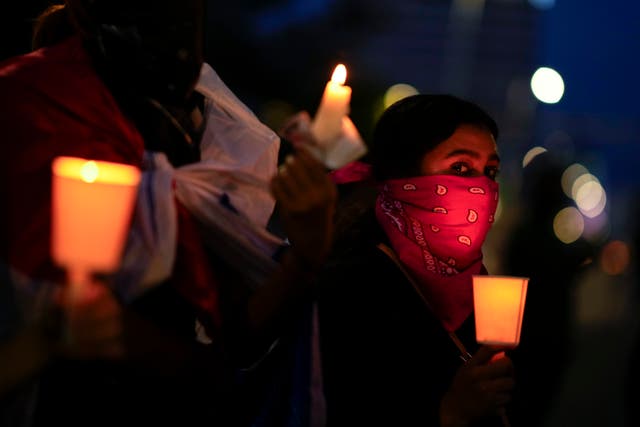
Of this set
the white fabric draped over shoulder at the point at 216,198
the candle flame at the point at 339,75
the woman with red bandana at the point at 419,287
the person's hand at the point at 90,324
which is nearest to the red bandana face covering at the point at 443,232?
the woman with red bandana at the point at 419,287

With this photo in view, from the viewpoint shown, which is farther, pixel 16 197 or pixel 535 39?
pixel 535 39

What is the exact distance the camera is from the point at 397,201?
14.0 feet

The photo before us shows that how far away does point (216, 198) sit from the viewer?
123 inches

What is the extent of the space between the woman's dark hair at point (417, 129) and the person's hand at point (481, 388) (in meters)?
0.90

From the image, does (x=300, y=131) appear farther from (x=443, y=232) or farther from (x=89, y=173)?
(x=443, y=232)

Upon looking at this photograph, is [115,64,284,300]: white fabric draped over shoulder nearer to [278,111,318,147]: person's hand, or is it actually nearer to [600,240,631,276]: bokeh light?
[278,111,318,147]: person's hand

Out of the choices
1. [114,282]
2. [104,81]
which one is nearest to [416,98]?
[104,81]

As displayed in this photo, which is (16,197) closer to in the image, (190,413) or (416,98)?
(190,413)

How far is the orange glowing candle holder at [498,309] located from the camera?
3580 mm

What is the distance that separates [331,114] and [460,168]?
1.71 m

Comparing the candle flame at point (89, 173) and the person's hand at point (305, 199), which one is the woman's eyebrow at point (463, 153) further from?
the candle flame at point (89, 173)

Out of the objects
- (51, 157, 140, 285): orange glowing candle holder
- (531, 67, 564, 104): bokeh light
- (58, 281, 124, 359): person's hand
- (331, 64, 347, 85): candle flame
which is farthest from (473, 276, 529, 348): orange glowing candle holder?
(531, 67, 564, 104): bokeh light

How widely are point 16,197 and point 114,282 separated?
0.31m

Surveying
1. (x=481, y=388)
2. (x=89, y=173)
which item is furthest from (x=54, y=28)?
(x=481, y=388)
